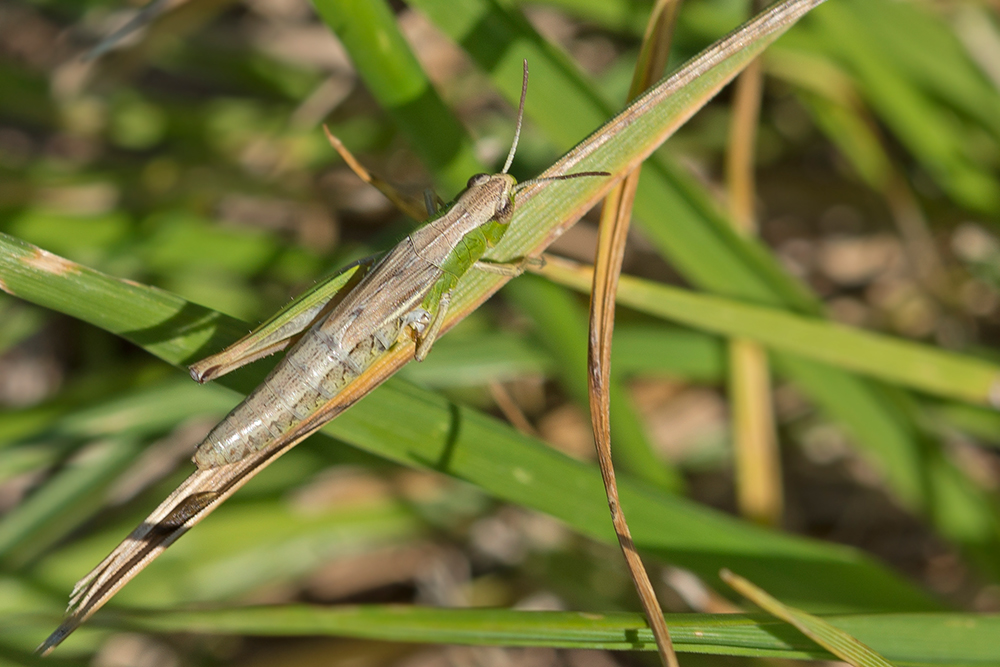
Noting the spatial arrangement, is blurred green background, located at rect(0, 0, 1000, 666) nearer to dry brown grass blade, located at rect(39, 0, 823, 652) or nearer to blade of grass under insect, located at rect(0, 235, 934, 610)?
blade of grass under insect, located at rect(0, 235, 934, 610)

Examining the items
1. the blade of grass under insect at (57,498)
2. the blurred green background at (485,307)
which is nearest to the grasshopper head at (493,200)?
the blurred green background at (485,307)

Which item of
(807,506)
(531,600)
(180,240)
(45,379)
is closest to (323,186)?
(180,240)

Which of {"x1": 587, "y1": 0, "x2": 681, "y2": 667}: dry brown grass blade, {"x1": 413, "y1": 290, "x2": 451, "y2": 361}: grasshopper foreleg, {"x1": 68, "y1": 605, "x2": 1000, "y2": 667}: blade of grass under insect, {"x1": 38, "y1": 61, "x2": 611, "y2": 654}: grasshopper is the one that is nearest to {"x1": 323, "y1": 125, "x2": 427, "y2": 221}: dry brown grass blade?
{"x1": 38, "y1": 61, "x2": 611, "y2": 654}: grasshopper

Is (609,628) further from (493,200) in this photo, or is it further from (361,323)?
(493,200)

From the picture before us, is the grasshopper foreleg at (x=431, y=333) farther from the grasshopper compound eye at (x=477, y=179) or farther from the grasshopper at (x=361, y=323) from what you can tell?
the grasshopper compound eye at (x=477, y=179)

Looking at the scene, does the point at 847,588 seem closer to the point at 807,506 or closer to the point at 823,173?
the point at 807,506
